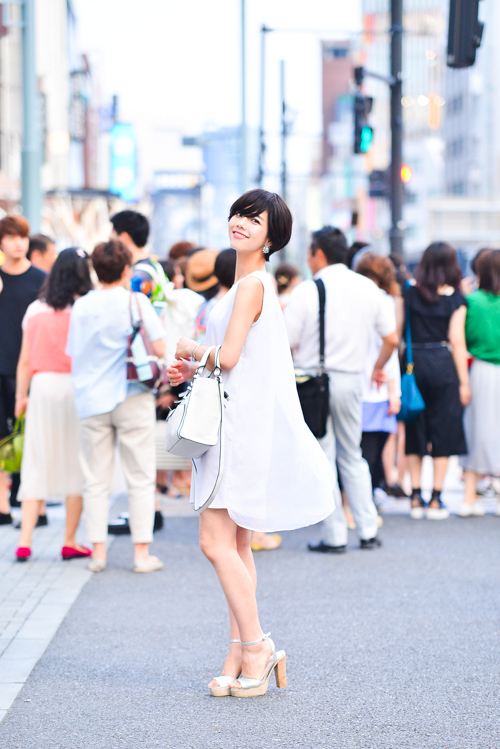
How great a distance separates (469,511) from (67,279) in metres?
3.63

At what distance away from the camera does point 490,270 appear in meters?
8.09

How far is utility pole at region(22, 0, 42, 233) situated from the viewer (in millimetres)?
12531

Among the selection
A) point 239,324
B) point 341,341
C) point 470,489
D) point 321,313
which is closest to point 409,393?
point 470,489

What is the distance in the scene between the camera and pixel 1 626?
206 inches

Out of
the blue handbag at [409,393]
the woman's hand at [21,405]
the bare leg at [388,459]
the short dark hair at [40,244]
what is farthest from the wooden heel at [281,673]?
the short dark hair at [40,244]

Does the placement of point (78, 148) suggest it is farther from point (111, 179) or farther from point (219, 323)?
point (219, 323)

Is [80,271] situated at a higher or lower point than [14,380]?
higher

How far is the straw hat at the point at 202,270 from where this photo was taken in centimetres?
808

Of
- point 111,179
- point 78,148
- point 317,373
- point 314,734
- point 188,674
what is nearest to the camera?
point 314,734

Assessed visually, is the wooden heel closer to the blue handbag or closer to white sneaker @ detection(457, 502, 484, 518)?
the blue handbag

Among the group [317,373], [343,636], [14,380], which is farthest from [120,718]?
[14,380]

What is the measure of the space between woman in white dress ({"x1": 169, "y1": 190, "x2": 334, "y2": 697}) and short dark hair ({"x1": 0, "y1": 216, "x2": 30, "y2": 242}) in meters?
3.66

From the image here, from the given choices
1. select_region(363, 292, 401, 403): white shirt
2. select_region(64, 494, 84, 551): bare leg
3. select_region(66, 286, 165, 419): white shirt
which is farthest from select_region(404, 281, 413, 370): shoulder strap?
select_region(64, 494, 84, 551): bare leg

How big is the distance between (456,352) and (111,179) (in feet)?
179
